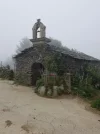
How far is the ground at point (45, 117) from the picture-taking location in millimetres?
6836

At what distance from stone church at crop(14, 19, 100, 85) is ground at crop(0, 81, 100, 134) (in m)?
3.66

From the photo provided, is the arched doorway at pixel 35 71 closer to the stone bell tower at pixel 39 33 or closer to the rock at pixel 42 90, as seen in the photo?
the stone bell tower at pixel 39 33

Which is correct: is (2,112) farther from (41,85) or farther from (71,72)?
(71,72)

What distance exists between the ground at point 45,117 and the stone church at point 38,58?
3662 mm

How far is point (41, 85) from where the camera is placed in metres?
13.0

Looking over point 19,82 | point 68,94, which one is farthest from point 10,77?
point 68,94

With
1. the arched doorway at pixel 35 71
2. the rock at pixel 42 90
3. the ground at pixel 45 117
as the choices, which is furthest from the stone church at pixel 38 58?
the ground at pixel 45 117

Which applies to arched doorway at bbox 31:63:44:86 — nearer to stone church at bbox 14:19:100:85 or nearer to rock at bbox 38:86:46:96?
stone church at bbox 14:19:100:85

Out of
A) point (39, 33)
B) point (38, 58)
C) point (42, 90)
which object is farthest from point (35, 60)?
point (42, 90)

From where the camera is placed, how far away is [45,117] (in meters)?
8.16

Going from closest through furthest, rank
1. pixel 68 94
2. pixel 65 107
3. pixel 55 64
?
pixel 65 107, pixel 68 94, pixel 55 64

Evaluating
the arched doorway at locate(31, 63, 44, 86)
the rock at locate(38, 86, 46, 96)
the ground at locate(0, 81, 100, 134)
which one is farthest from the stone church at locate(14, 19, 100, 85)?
the ground at locate(0, 81, 100, 134)

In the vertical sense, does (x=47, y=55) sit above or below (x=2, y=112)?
above

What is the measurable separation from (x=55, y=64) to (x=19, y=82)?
4.64 m
